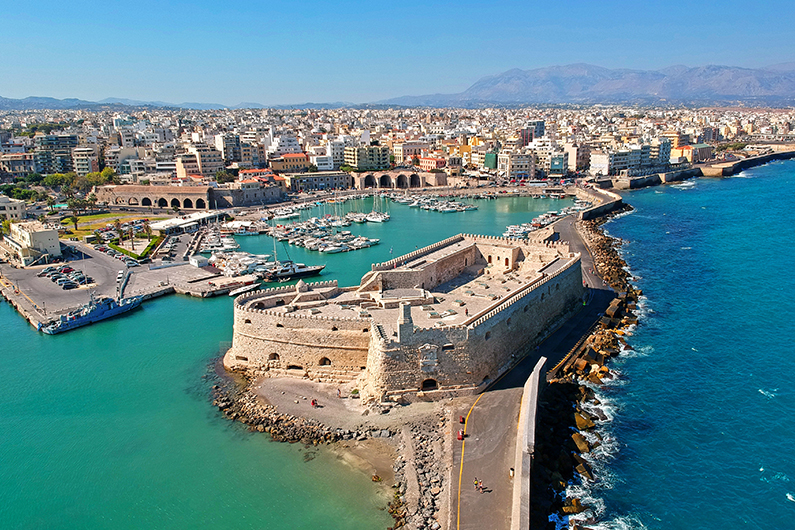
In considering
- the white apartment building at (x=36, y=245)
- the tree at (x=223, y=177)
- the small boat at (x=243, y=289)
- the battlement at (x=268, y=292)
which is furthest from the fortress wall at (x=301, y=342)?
the tree at (x=223, y=177)

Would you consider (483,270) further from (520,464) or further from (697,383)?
(520,464)

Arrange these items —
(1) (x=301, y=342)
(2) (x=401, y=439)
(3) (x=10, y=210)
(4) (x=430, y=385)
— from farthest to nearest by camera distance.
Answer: (3) (x=10, y=210) < (1) (x=301, y=342) < (4) (x=430, y=385) < (2) (x=401, y=439)

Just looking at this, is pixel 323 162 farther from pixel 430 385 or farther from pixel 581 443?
pixel 581 443

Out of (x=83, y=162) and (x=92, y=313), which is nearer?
(x=92, y=313)

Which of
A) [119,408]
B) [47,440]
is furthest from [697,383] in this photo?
[47,440]

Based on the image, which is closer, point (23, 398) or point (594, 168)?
point (23, 398)

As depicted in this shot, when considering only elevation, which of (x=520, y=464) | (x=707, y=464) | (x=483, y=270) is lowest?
(x=707, y=464)

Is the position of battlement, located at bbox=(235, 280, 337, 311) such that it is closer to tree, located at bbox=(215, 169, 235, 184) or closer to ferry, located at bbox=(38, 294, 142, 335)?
ferry, located at bbox=(38, 294, 142, 335)

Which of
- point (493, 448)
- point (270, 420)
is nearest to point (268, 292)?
point (270, 420)
